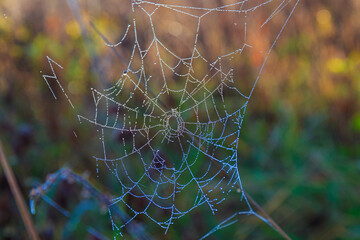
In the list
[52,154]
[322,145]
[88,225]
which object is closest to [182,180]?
[88,225]

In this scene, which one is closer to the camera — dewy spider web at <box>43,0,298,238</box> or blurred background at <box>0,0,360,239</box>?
blurred background at <box>0,0,360,239</box>

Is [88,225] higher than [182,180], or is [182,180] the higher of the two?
[182,180]

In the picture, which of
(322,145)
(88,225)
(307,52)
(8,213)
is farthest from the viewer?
(307,52)

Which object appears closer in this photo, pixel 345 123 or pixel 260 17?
pixel 345 123

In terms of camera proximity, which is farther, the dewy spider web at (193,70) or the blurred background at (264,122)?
the dewy spider web at (193,70)

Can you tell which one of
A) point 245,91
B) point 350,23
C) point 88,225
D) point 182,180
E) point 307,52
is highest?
→ point 350,23

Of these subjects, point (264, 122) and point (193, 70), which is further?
point (193, 70)

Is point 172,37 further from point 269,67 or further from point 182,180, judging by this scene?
point 182,180

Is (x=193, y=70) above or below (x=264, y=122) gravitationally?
above
